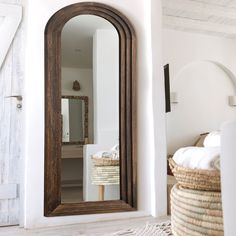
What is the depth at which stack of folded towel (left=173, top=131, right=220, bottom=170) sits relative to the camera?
136 centimetres

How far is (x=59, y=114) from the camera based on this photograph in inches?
87.6

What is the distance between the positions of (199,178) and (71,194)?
1185mm

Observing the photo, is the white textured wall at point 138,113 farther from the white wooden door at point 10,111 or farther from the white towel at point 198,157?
the white towel at point 198,157

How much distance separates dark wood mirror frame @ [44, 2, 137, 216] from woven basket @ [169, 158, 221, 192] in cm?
89

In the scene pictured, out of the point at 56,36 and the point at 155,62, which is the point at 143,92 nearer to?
the point at 155,62

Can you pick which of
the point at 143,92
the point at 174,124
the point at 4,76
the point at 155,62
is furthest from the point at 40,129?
the point at 174,124

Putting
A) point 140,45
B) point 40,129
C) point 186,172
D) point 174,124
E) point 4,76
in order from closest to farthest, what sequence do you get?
point 186,172
point 40,129
point 4,76
point 140,45
point 174,124

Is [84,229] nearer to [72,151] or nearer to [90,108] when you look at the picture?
[72,151]

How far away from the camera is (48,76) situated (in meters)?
2.21

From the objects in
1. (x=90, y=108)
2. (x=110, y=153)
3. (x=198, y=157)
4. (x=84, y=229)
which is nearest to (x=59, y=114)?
(x=90, y=108)

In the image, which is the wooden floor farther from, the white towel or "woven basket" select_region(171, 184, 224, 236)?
the white towel

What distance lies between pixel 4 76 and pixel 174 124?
2.27m

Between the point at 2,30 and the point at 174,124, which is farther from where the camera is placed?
the point at 174,124

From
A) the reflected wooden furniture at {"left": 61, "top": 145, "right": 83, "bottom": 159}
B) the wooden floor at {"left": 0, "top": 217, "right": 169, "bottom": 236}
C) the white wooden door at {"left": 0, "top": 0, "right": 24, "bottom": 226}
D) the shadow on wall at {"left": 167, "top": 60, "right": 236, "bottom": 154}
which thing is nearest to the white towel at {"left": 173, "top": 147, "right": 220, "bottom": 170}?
the wooden floor at {"left": 0, "top": 217, "right": 169, "bottom": 236}
